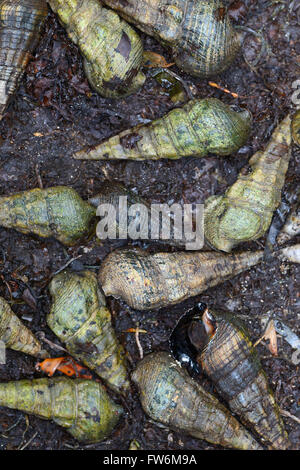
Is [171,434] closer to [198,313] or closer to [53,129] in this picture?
[198,313]

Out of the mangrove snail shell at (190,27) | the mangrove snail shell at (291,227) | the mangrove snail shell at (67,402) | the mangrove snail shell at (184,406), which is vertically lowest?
the mangrove snail shell at (67,402)

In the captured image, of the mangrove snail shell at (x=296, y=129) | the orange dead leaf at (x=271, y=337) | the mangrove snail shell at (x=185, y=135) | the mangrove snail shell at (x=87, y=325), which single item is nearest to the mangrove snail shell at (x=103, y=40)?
the mangrove snail shell at (x=185, y=135)

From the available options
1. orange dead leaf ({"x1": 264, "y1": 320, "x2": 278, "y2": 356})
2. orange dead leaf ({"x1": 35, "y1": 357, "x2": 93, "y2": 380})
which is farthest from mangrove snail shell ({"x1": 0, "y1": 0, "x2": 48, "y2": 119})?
orange dead leaf ({"x1": 264, "y1": 320, "x2": 278, "y2": 356})

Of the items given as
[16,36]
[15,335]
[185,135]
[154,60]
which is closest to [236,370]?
[15,335]

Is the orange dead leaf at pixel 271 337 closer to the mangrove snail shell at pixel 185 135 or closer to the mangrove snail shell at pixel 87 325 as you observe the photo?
the mangrove snail shell at pixel 87 325

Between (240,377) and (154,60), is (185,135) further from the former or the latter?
(240,377)

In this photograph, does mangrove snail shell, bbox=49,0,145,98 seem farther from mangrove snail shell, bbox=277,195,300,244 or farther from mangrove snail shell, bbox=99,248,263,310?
mangrove snail shell, bbox=277,195,300,244

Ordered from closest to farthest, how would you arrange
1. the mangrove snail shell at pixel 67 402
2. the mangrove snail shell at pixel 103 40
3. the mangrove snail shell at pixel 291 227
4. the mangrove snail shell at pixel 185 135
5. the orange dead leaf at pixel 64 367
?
the mangrove snail shell at pixel 103 40 → the mangrove snail shell at pixel 67 402 → the mangrove snail shell at pixel 185 135 → the orange dead leaf at pixel 64 367 → the mangrove snail shell at pixel 291 227
